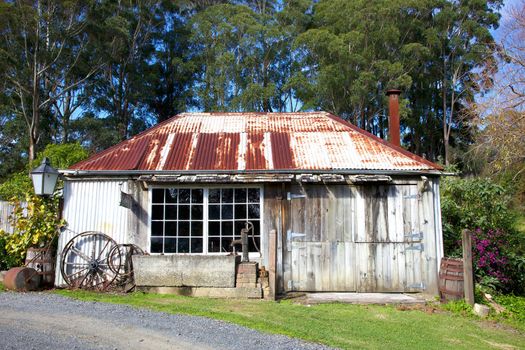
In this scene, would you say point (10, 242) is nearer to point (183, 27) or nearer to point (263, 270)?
point (263, 270)

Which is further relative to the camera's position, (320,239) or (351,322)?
(320,239)

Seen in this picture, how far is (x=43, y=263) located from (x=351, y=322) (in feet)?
20.9

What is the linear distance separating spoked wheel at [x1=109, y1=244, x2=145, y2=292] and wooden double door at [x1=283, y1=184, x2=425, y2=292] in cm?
316

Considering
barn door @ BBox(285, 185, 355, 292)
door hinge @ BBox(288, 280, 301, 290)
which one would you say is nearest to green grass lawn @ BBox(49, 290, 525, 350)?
door hinge @ BBox(288, 280, 301, 290)

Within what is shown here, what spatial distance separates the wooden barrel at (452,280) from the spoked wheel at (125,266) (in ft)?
20.1

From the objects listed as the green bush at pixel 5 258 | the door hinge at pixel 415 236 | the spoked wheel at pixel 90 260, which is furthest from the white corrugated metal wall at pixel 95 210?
the door hinge at pixel 415 236

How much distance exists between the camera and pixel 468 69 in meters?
28.8

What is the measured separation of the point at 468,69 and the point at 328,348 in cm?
2796

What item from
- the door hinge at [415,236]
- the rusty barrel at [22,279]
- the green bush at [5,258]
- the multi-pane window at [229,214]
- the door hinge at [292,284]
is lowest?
the door hinge at [292,284]

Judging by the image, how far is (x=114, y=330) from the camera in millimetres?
5910

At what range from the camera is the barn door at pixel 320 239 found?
9.31 m

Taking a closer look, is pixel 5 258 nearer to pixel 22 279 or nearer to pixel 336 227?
pixel 22 279

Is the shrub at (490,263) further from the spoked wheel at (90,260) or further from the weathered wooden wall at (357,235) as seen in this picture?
the spoked wheel at (90,260)

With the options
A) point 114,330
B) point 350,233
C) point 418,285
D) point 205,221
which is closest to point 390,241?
point 350,233
